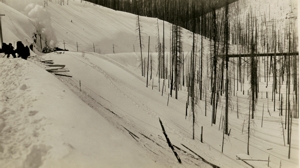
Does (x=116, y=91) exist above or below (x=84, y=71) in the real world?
below

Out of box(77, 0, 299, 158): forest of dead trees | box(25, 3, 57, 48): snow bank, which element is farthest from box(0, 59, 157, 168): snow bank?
box(25, 3, 57, 48): snow bank

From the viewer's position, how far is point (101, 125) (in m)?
5.61

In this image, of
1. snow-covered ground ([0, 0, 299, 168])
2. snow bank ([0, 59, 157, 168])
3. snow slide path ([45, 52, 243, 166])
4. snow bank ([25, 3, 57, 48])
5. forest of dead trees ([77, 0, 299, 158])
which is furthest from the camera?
snow bank ([25, 3, 57, 48])

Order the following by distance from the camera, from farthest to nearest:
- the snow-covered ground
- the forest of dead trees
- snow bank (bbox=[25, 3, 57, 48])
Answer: snow bank (bbox=[25, 3, 57, 48])
the forest of dead trees
the snow-covered ground

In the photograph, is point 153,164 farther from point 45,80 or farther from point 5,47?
point 5,47

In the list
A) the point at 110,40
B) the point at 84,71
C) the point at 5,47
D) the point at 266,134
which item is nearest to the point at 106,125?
the point at 5,47

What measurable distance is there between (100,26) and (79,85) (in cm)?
2299

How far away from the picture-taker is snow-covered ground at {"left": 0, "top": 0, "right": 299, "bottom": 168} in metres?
4.36

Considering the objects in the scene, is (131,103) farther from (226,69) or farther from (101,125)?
(226,69)

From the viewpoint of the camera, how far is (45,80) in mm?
6543

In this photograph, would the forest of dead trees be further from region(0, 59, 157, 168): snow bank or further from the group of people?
the group of people

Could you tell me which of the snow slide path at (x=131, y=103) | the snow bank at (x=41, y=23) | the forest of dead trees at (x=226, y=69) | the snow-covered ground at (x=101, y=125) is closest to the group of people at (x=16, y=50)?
the snow-covered ground at (x=101, y=125)

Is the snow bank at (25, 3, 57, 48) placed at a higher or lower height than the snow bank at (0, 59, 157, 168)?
higher

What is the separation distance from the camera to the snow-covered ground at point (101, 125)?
14.3ft
